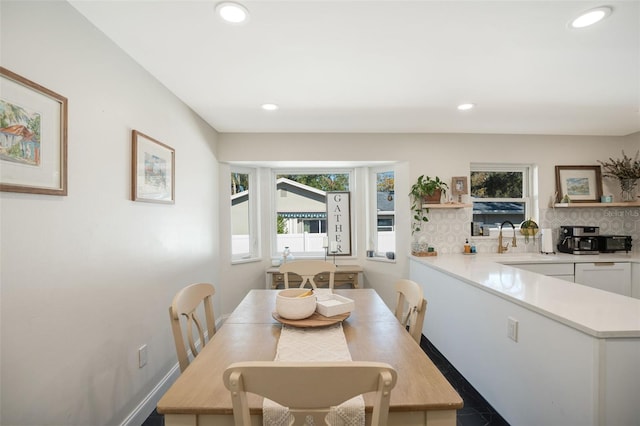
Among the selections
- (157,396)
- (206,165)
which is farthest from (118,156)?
(157,396)

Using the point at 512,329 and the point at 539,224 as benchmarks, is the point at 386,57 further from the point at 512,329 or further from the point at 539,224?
the point at 539,224

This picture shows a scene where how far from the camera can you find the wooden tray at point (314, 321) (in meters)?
1.43

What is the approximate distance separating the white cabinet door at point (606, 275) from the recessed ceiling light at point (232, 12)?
12.0 feet

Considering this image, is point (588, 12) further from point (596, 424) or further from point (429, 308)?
point (429, 308)

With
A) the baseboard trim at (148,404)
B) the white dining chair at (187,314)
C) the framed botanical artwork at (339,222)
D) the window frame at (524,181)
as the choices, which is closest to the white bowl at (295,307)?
the white dining chair at (187,314)

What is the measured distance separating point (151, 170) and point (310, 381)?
1.87 meters

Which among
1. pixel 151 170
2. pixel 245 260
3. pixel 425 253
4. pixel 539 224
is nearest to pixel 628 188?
pixel 539 224

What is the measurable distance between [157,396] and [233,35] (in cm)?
240

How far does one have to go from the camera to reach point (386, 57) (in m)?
1.82

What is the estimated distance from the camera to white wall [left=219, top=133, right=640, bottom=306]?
3.47m

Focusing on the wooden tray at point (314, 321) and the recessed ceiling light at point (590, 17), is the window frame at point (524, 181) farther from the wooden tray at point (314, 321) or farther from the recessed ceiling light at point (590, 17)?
the wooden tray at point (314, 321)

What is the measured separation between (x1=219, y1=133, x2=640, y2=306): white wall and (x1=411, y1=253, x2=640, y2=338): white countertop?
42.5 inches

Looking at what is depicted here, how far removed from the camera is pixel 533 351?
156 centimetres

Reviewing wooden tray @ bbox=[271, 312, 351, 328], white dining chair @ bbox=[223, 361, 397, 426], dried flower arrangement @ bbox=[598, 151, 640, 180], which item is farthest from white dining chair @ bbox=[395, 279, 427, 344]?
dried flower arrangement @ bbox=[598, 151, 640, 180]
